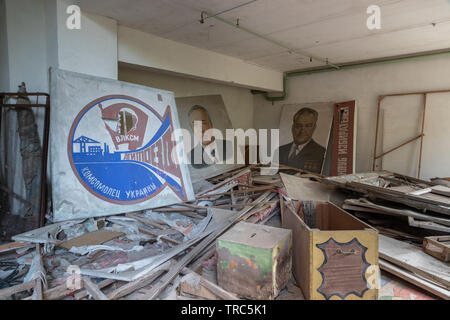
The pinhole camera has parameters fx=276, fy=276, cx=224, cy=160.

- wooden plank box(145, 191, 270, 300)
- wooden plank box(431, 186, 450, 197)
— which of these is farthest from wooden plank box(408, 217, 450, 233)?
wooden plank box(145, 191, 270, 300)

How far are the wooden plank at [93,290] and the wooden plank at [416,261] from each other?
249cm

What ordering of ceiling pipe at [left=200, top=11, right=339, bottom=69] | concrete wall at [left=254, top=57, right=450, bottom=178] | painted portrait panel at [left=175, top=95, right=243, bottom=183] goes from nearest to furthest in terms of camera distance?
1. ceiling pipe at [left=200, top=11, right=339, bottom=69]
2. concrete wall at [left=254, top=57, right=450, bottom=178]
3. painted portrait panel at [left=175, top=95, right=243, bottom=183]

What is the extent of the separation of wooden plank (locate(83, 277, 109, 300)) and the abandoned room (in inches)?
0.8

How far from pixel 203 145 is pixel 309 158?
2.64 m

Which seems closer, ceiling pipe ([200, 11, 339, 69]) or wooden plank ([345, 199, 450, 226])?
wooden plank ([345, 199, 450, 226])

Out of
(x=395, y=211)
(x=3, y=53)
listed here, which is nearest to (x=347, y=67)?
(x=395, y=211)

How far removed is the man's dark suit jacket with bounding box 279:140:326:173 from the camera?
665 cm

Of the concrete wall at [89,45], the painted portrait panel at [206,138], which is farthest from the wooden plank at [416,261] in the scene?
the concrete wall at [89,45]

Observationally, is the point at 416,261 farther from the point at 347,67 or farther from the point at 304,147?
the point at 347,67

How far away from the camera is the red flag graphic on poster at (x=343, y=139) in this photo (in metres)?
6.22

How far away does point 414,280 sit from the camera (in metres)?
2.32

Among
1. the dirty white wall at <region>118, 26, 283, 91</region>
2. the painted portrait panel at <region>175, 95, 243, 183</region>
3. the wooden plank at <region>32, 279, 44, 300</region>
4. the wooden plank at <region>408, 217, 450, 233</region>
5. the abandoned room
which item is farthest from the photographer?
the painted portrait panel at <region>175, 95, 243, 183</region>

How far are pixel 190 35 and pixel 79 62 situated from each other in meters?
1.78

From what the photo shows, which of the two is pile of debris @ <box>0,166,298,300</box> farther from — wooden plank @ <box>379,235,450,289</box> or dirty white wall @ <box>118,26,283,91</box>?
dirty white wall @ <box>118,26,283,91</box>
